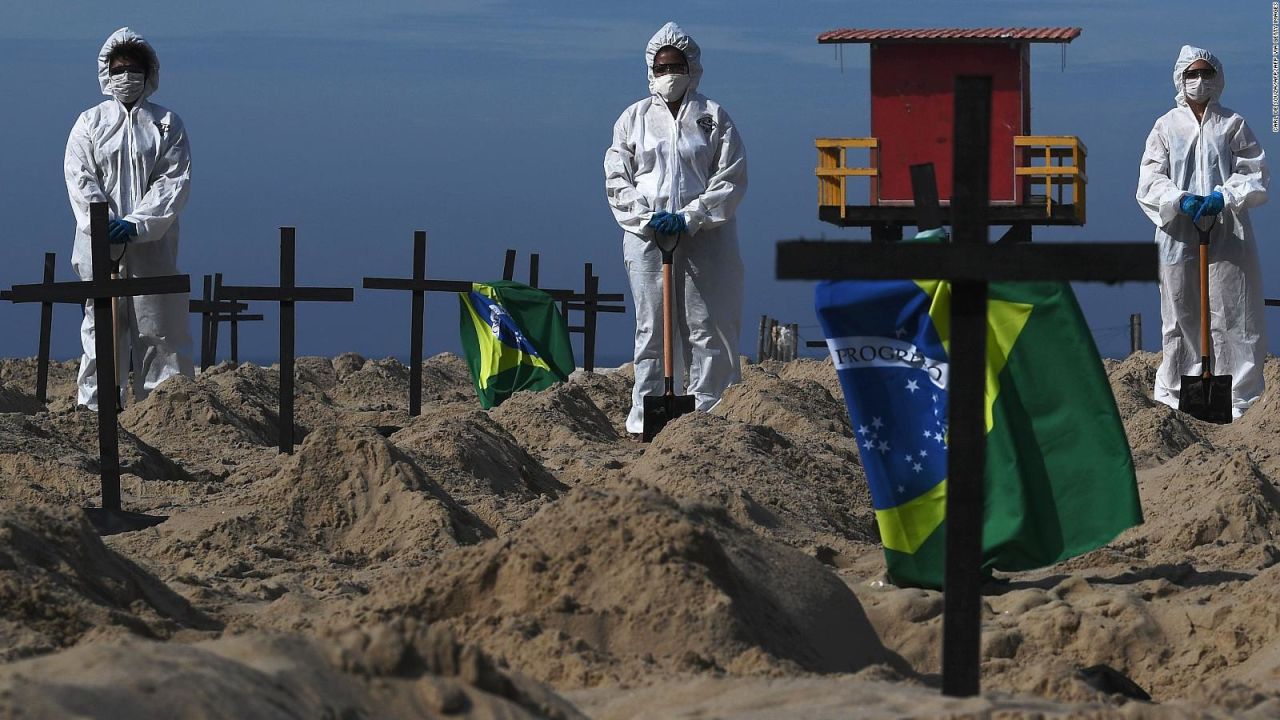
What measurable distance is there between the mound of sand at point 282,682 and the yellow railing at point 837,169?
15.3m

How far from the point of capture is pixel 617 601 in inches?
206

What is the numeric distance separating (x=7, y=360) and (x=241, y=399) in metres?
13.0

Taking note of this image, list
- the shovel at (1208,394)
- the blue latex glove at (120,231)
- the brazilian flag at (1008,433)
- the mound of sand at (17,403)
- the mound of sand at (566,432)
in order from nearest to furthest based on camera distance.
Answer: the brazilian flag at (1008,433) < the mound of sand at (566,432) < the blue latex glove at (120,231) < the shovel at (1208,394) < the mound of sand at (17,403)

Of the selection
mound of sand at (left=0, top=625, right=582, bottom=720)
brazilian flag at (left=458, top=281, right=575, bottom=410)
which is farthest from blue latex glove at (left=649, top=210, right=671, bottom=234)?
mound of sand at (left=0, top=625, right=582, bottom=720)

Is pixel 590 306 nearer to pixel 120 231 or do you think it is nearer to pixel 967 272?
pixel 120 231

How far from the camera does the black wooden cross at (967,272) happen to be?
427cm

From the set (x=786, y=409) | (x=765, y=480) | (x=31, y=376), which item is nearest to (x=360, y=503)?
(x=765, y=480)

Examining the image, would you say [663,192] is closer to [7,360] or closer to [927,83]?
[927,83]

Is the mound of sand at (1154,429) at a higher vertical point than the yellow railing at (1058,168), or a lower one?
lower

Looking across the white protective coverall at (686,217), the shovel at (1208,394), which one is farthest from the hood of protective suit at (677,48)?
the shovel at (1208,394)

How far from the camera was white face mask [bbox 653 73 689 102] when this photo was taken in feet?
44.5

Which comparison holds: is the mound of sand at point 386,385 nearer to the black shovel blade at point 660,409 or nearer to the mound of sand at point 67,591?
the black shovel blade at point 660,409

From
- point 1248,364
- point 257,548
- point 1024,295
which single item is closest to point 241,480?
point 257,548

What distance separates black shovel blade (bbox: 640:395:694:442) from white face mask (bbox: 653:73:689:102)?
223 centimetres
